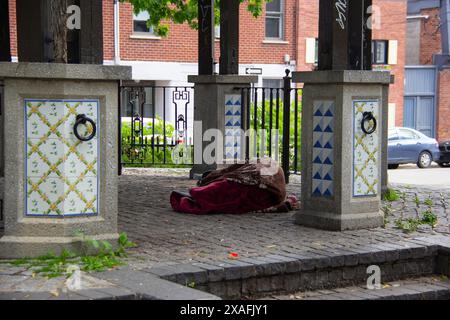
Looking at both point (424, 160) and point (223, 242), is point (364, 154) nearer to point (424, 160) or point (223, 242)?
point (223, 242)

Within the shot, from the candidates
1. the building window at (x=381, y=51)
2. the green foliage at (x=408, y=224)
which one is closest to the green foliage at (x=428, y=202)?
the green foliage at (x=408, y=224)

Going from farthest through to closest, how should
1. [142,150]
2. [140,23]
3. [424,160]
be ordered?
[140,23] < [424,160] < [142,150]

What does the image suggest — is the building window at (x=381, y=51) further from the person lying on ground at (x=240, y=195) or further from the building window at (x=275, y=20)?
the person lying on ground at (x=240, y=195)

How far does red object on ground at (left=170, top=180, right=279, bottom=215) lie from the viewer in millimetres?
9977

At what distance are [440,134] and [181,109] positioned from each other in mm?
15504


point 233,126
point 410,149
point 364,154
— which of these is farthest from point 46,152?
point 410,149

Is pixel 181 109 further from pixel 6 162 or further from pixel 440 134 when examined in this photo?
pixel 6 162

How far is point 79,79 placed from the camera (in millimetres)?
7035

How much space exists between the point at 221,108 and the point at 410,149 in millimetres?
16557

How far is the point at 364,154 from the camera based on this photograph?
8.88 m

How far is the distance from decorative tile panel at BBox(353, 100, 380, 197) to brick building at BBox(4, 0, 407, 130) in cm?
2057

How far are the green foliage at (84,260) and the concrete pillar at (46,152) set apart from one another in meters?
0.09

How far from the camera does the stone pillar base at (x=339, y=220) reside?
873cm

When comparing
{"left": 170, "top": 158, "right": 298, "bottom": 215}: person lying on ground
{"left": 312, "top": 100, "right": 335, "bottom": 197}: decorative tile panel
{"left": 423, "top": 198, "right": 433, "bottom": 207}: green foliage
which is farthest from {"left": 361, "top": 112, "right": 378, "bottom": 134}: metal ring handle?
{"left": 423, "top": 198, "right": 433, "bottom": 207}: green foliage
